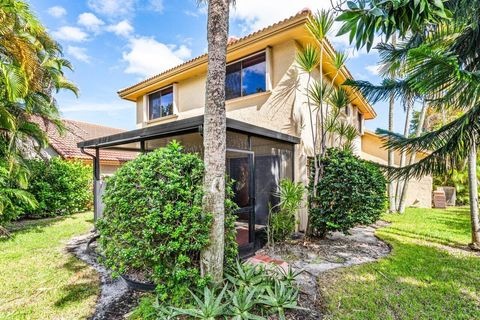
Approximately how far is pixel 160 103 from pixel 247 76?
5.98 metres

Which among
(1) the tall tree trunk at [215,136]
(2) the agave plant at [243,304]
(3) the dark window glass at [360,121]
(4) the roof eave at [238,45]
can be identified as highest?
(4) the roof eave at [238,45]

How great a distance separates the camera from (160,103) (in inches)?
534

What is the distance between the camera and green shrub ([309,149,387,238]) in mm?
7211

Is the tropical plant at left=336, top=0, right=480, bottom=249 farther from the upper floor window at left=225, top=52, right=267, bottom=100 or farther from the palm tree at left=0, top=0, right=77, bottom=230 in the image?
the palm tree at left=0, top=0, right=77, bottom=230

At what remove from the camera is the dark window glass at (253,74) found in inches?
369

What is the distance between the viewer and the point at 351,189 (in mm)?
7211

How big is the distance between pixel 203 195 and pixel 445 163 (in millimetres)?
6388

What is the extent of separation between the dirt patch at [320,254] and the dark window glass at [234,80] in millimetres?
6118

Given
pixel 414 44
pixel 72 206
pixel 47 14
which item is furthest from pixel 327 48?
pixel 72 206

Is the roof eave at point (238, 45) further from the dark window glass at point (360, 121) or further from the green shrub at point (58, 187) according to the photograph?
the dark window glass at point (360, 121)

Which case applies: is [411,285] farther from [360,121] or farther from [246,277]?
[360,121]

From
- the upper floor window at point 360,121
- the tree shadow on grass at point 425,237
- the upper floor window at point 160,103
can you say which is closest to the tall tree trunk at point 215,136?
the tree shadow on grass at point 425,237

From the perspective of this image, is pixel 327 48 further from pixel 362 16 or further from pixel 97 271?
pixel 97 271

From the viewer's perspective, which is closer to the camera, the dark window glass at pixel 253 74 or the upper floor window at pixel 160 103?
the dark window glass at pixel 253 74
